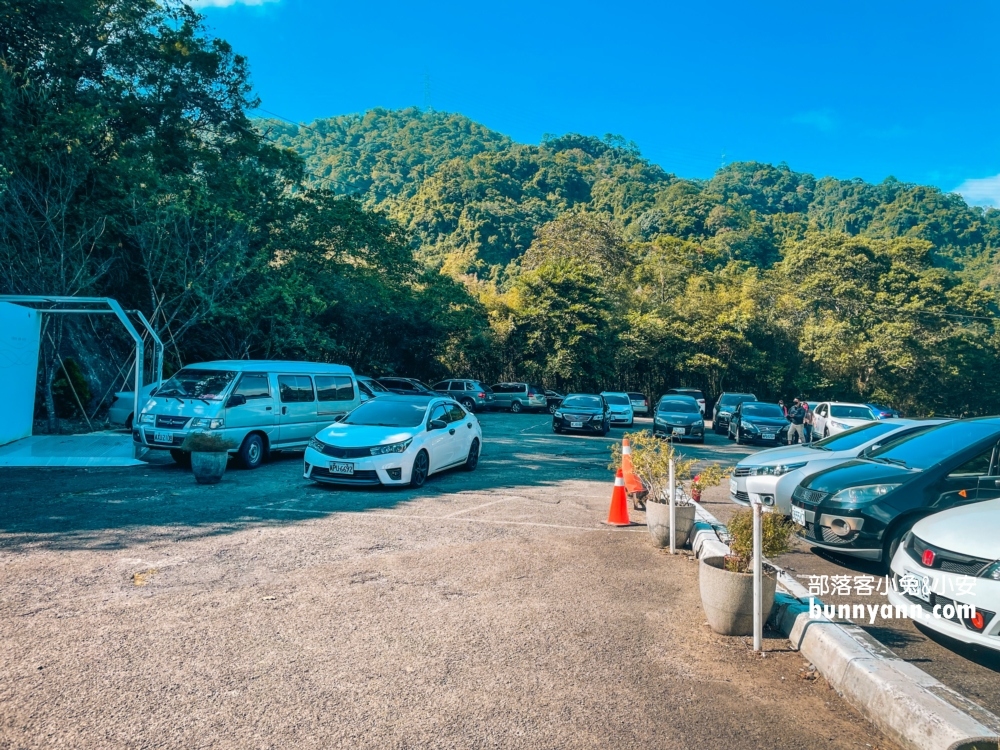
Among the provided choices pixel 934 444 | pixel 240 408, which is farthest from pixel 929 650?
pixel 240 408

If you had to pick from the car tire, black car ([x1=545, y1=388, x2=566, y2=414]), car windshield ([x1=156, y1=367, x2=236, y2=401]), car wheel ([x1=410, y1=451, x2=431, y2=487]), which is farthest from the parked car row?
black car ([x1=545, y1=388, x2=566, y2=414])

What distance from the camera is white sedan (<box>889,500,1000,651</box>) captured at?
14.5ft

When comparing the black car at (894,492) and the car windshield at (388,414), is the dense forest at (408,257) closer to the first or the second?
the car windshield at (388,414)

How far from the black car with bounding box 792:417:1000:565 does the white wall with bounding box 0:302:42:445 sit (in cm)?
1516

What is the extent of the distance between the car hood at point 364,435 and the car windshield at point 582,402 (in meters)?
12.4

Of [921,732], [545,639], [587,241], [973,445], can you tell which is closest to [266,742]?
[545,639]

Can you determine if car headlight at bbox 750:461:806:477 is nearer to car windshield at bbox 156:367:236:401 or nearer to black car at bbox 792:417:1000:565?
black car at bbox 792:417:1000:565

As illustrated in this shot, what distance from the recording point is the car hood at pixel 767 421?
2212cm

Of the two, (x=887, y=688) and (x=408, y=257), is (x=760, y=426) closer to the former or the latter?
(x=408, y=257)

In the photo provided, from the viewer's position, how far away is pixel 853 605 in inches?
227

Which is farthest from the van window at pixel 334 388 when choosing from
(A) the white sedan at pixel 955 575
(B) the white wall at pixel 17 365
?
(A) the white sedan at pixel 955 575

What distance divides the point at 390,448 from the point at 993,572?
800cm

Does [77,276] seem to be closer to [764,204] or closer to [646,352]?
[646,352]

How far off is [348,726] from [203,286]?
19.3 metres
